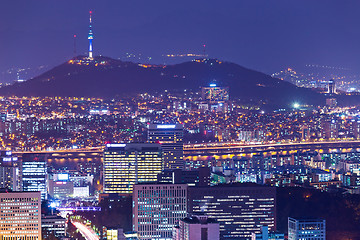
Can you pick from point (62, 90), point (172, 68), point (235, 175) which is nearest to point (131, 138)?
point (235, 175)

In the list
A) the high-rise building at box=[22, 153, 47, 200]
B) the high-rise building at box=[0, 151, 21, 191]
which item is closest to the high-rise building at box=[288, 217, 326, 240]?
the high-rise building at box=[0, 151, 21, 191]

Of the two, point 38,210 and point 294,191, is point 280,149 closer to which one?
point 294,191

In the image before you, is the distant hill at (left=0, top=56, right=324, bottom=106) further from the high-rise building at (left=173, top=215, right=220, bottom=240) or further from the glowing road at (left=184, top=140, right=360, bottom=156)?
the high-rise building at (left=173, top=215, right=220, bottom=240)

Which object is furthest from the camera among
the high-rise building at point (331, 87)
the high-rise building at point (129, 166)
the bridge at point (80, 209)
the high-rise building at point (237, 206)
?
the high-rise building at point (331, 87)

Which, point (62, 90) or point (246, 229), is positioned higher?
point (62, 90)

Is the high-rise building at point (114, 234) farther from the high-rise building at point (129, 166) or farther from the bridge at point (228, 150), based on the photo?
the bridge at point (228, 150)

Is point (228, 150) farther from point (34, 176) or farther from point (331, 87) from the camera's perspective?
point (331, 87)

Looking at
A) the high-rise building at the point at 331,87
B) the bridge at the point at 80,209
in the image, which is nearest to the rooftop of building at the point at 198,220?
the bridge at the point at 80,209
